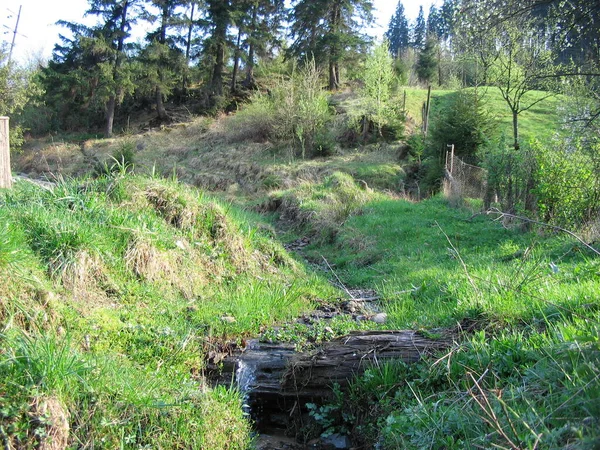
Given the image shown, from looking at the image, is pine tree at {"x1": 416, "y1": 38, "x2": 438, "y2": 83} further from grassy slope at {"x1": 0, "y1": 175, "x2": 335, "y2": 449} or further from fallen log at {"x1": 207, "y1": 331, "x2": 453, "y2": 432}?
fallen log at {"x1": 207, "y1": 331, "x2": 453, "y2": 432}

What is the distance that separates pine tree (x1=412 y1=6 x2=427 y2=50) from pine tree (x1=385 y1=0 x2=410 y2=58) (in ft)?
9.41

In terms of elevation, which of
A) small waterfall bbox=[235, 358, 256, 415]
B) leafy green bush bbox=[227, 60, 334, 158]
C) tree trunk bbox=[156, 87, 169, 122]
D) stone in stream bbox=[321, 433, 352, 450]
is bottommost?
stone in stream bbox=[321, 433, 352, 450]

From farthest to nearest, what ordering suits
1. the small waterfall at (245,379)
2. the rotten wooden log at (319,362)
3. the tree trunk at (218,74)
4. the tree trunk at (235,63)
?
the tree trunk at (235,63), the tree trunk at (218,74), the small waterfall at (245,379), the rotten wooden log at (319,362)

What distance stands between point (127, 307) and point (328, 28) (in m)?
30.7

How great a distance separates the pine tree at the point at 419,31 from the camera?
69.6 m

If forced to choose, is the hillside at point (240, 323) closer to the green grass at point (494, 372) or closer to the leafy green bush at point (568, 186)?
the green grass at point (494, 372)

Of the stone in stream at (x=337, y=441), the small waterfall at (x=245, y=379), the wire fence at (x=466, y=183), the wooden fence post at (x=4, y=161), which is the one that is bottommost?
the stone in stream at (x=337, y=441)

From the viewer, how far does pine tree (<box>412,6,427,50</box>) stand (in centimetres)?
6956

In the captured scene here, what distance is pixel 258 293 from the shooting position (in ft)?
20.9

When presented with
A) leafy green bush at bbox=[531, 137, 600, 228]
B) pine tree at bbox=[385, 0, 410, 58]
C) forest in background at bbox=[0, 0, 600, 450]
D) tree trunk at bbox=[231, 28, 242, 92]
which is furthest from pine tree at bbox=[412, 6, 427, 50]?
leafy green bush at bbox=[531, 137, 600, 228]

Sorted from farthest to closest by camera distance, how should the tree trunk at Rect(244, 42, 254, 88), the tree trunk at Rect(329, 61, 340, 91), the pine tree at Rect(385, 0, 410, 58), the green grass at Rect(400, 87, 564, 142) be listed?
the pine tree at Rect(385, 0, 410, 58) < the tree trunk at Rect(244, 42, 254, 88) < the tree trunk at Rect(329, 61, 340, 91) < the green grass at Rect(400, 87, 564, 142)

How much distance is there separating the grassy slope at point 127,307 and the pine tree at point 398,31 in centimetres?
7905

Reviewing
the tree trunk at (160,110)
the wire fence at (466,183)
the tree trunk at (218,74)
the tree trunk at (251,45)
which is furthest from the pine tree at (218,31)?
the wire fence at (466,183)

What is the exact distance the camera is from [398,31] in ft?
263
